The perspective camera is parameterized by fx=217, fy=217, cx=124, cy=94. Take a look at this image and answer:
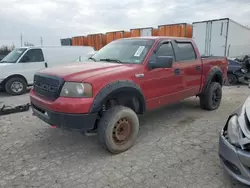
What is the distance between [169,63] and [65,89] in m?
1.70

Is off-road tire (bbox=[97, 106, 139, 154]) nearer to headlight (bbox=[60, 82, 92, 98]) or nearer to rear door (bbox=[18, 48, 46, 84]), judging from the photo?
headlight (bbox=[60, 82, 92, 98])

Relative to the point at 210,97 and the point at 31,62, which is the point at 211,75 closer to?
the point at 210,97

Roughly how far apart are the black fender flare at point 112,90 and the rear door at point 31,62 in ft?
20.2

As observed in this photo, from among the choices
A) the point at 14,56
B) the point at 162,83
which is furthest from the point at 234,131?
the point at 14,56

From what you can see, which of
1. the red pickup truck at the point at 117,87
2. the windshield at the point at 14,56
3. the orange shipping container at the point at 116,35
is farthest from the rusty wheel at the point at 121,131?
the orange shipping container at the point at 116,35

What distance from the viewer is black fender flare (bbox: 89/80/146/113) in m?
3.01

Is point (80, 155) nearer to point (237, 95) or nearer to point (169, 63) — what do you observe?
point (169, 63)

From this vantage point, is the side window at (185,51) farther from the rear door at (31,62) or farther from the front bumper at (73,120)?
the rear door at (31,62)

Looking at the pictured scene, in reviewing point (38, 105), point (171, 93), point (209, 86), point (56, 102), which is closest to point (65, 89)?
point (56, 102)

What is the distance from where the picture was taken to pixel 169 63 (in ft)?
11.6

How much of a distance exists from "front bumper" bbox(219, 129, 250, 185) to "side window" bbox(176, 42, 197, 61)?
96.0 inches

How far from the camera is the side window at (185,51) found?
15.0 ft

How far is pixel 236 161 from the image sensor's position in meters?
2.24

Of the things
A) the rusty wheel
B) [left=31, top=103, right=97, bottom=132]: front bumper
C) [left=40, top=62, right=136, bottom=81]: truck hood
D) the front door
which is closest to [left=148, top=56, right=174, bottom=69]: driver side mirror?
the front door
